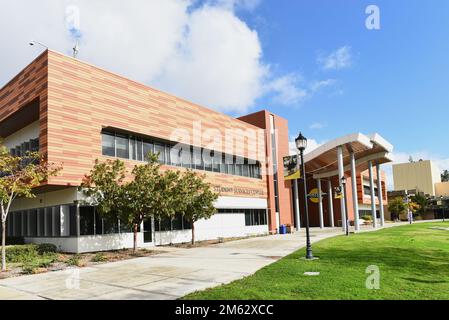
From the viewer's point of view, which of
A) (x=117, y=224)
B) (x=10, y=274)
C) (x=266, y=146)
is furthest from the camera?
(x=266, y=146)

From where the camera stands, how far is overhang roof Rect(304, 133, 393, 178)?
36.6 meters

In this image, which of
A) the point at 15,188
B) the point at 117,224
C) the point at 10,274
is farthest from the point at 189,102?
the point at 10,274

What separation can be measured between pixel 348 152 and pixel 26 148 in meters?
28.8

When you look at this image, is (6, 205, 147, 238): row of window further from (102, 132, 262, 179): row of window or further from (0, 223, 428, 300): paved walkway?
(0, 223, 428, 300): paved walkway

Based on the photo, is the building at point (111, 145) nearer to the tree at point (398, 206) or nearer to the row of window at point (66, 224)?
the row of window at point (66, 224)

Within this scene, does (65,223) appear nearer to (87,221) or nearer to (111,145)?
(87,221)

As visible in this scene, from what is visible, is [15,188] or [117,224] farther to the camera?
[117,224]

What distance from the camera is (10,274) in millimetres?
15023

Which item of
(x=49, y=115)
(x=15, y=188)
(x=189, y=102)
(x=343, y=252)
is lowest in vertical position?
(x=343, y=252)

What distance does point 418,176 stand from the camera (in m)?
114

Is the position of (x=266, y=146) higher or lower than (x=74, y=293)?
higher

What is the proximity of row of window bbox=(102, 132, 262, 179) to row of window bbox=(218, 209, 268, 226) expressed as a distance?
10.8ft

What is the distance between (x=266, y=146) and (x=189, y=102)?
1264cm

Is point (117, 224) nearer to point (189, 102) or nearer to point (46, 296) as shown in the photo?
point (189, 102)
